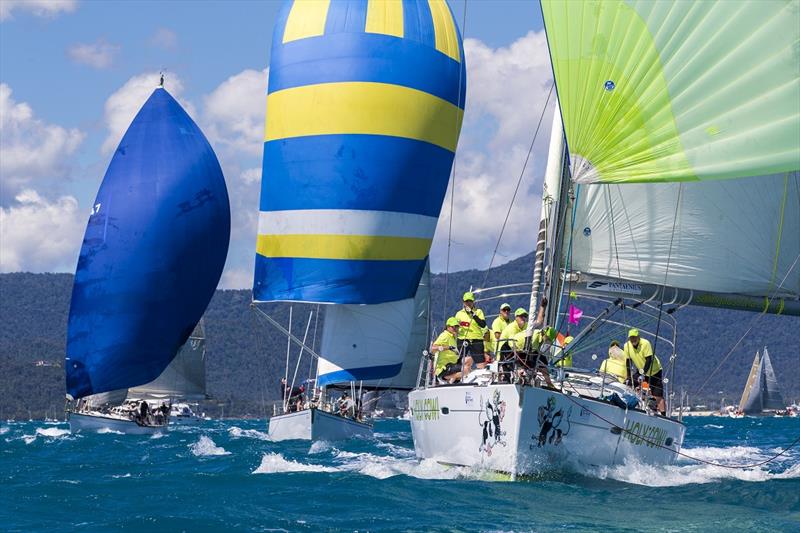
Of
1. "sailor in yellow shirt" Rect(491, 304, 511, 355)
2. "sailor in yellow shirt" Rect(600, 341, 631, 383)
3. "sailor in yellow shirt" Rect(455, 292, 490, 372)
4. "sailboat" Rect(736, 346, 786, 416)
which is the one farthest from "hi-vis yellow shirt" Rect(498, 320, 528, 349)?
"sailboat" Rect(736, 346, 786, 416)

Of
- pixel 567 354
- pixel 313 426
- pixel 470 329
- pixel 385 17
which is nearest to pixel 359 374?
pixel 313 426

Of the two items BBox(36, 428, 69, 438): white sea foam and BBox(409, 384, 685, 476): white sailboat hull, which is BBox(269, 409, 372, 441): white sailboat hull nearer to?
BBox(409, 384, 685, 476): white sailboat hull

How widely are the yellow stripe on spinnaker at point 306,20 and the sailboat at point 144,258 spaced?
6109 mm

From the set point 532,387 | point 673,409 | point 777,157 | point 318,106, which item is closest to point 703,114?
point 777,157

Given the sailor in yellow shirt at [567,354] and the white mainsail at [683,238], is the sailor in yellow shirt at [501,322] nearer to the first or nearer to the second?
the sailor in yellow shirt at [567,354]

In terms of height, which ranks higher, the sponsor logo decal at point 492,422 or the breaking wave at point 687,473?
the sponsor logo decal at point 492,422

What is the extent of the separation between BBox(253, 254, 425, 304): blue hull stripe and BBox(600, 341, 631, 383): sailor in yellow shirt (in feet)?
25.0

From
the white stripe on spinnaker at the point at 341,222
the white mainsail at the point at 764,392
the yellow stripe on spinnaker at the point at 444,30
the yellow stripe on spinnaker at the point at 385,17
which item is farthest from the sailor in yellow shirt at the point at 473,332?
the white mainsail at the point at 764,392

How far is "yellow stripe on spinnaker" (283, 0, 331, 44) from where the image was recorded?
83.1 feet

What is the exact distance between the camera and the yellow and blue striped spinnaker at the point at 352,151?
80.3 ft

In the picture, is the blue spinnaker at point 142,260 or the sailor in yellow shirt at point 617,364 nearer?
the sailor in yellow shirt at point 617,364

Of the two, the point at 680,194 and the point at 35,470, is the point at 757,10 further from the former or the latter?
the point at 35,470

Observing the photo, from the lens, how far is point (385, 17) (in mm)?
25297

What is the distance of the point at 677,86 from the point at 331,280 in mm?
12968
